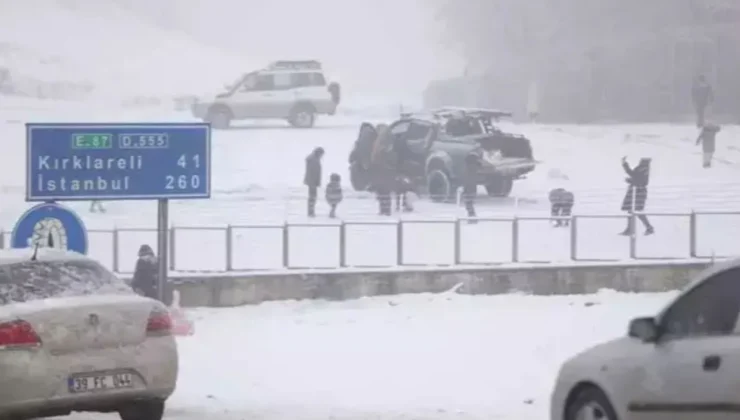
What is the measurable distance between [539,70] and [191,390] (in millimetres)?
12565

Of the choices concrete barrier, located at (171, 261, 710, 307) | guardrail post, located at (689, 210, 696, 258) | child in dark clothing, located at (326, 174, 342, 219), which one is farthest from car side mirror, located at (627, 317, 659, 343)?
guardrail post, located at (689, 210, 696, 258)

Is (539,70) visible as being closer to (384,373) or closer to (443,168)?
(443,168)

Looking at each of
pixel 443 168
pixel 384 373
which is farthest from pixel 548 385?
pixel 443 168

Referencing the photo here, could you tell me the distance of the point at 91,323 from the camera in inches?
329

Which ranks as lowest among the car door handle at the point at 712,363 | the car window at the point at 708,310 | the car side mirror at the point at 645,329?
the car door handle at the point at 712,363

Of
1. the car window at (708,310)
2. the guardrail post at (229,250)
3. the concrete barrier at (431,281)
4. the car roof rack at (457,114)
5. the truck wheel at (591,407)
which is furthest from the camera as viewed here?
the car roof rack at (457,114)

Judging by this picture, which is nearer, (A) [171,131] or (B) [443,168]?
(A) [171,131]

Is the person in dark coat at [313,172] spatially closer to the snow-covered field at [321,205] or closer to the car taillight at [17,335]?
the snow-covered field at [321,205]

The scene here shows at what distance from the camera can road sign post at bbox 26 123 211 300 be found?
13297 millimetres

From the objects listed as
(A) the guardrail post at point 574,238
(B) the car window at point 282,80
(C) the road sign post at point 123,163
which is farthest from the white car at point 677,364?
(B) the car window at point 282,80

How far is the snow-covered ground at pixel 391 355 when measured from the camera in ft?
34.2

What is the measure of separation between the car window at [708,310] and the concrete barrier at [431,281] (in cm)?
1157

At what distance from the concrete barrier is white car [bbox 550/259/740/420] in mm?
11027

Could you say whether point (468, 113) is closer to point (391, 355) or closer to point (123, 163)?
point (391, 355)
